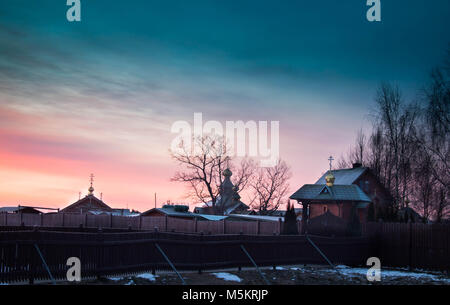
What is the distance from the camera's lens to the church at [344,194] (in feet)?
162

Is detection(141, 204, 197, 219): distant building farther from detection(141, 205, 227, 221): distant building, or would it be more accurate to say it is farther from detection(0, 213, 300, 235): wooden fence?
detection(0, 213, 300, 235): wooden fence

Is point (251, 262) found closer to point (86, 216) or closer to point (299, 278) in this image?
point (299, 278)

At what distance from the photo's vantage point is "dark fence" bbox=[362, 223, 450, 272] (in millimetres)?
23516

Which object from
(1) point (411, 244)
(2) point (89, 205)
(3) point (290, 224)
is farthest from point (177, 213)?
(2) point (89, 205)

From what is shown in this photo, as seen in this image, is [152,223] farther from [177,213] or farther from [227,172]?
[227,172]

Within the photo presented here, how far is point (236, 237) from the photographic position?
2055cm

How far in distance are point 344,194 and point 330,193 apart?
1.29 m

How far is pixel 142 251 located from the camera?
17.7 metres

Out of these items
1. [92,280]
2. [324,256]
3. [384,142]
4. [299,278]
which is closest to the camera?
[92,280]

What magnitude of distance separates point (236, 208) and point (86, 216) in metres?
40.1

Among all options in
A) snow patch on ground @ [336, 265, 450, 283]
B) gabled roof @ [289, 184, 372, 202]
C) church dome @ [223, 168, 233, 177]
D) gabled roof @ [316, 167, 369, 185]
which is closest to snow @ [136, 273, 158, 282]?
snow patch on ground @ [336, 265, 450, 283]

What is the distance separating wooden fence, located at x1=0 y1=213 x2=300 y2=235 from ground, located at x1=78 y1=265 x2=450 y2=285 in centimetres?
499

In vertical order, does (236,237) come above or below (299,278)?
above
